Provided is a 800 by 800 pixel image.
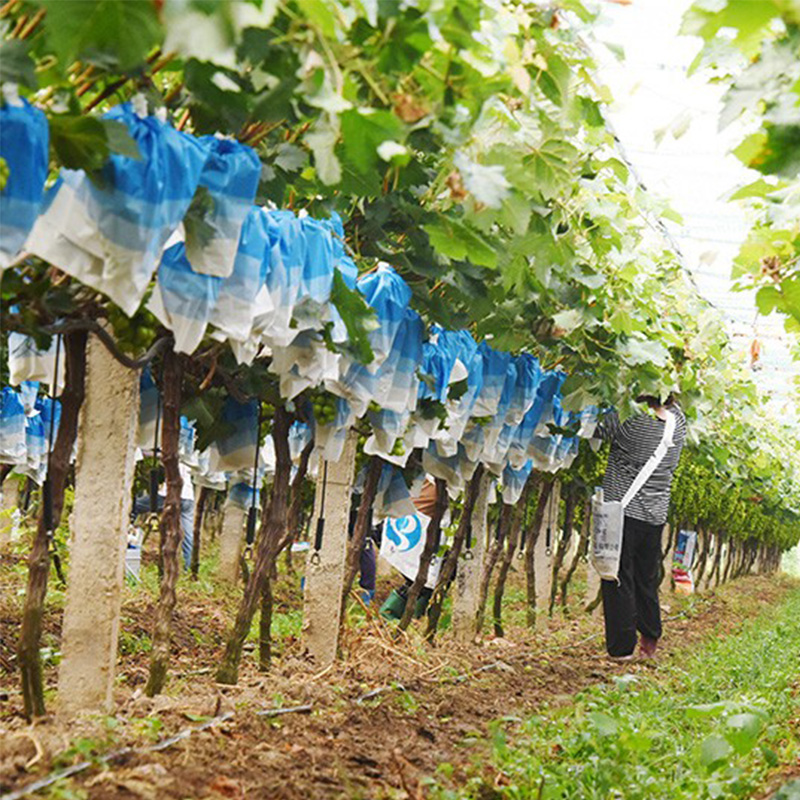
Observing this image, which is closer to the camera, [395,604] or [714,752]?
[714,752]

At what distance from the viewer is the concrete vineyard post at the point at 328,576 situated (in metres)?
6.27

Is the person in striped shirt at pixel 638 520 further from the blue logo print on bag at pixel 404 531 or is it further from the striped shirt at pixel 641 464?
the blue logo print on bag at pixel 404 531

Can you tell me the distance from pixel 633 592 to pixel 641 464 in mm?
829

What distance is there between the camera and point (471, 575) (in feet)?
28.4

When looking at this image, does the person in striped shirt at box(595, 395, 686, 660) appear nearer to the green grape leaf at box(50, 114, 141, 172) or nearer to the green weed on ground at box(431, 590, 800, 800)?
the green weed on ground at box(431, 590, 800, 800)

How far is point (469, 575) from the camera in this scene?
866 cm

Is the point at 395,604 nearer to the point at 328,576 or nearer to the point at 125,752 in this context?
the point at 328,576

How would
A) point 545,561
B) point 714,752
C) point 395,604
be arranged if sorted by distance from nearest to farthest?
point 714,752 < point 395,604 < point 545,561

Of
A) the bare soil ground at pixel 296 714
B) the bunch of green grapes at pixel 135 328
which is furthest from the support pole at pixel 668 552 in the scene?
the bunch of green grapes at pixel 135 328

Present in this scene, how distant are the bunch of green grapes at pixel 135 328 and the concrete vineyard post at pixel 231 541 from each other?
756 centimetres

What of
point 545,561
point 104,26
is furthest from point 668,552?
point 104,26

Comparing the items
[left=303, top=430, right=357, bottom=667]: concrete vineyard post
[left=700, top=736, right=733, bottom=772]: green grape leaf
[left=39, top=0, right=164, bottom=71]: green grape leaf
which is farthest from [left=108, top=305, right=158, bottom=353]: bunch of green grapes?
[left=303, top=430, right=357, bottom=667]: concrete vineyard post

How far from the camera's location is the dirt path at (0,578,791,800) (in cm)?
343

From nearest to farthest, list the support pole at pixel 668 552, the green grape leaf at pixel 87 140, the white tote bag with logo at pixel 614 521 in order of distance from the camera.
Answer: the green grape leaf at pixel 87 140 → the white tote bag with logo at pixel 614 521 → the support pole at pixel 668 552
